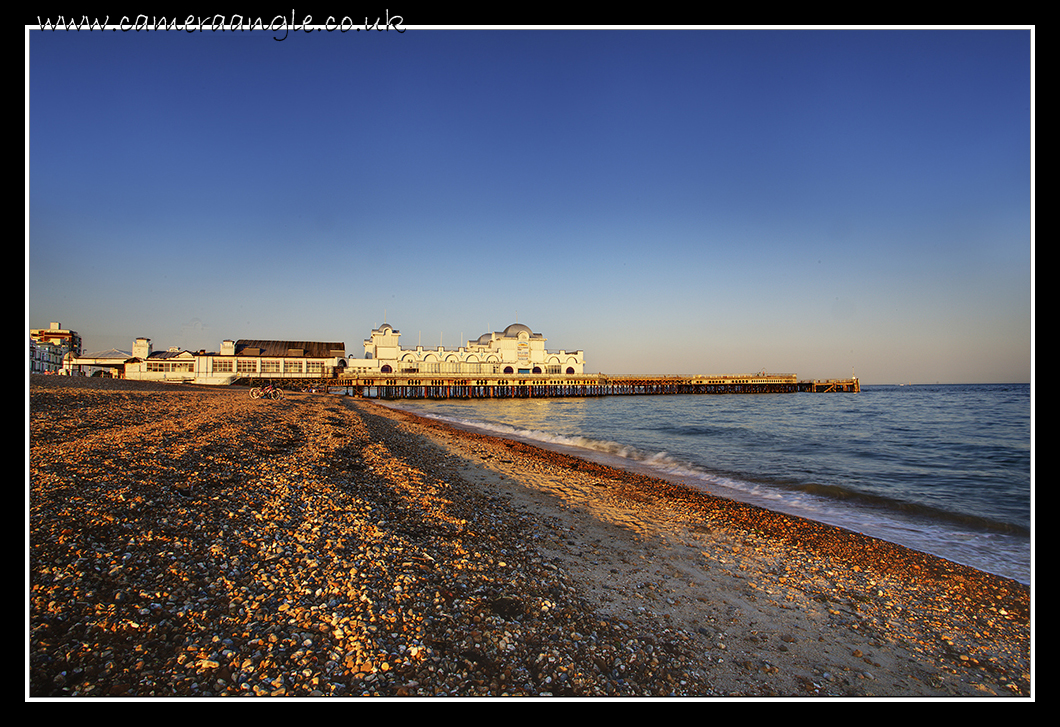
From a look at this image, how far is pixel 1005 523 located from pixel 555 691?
978cm

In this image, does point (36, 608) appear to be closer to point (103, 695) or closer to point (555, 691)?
point (103, 695)

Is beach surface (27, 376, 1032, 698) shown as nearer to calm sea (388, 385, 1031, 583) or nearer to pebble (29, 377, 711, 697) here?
pebble (29, 377, 711, 697)

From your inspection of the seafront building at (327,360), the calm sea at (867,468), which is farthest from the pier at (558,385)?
the calm sea at (867,468)

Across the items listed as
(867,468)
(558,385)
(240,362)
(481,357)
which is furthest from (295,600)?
(481,357)

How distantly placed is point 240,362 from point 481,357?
31.0 metres

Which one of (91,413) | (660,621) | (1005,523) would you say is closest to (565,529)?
(660,621)

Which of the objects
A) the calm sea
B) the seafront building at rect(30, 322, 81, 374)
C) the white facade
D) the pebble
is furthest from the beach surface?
the seafront building at rect(30, 322, 81, 374)

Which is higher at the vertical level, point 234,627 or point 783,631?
point 234,627

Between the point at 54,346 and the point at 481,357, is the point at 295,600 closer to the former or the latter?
the point at 481,357

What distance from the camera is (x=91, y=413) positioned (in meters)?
12.6

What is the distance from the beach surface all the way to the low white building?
4635 centimetres

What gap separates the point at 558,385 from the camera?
61094 mm

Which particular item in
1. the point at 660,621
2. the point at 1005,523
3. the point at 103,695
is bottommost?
the point at 1005,523

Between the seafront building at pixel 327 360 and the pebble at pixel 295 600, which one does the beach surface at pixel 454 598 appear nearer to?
the pebble at pixel 295 600
